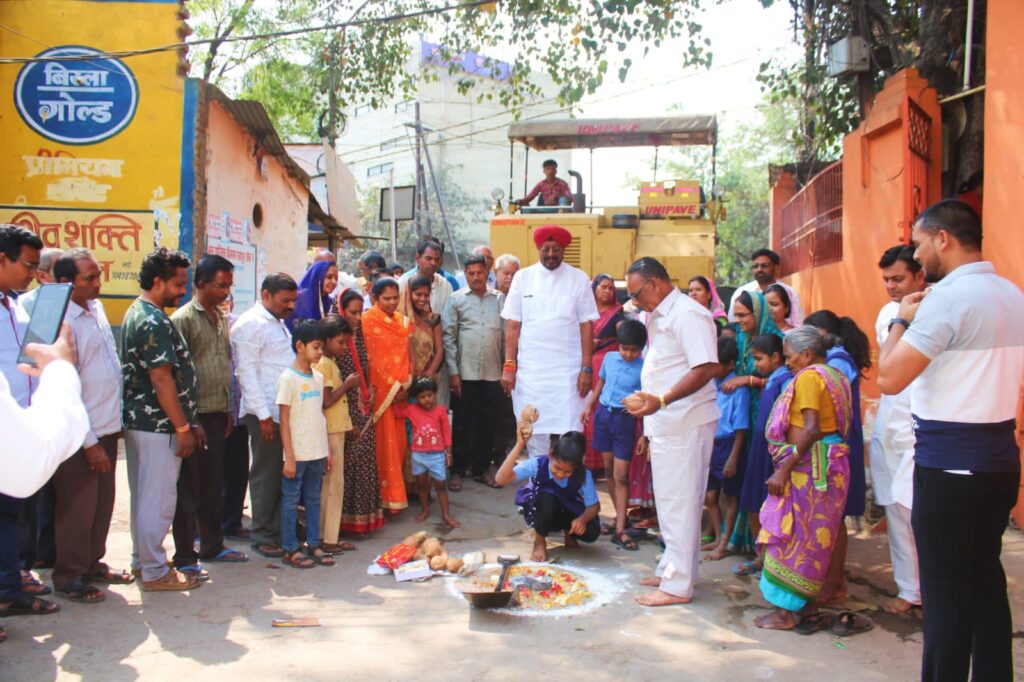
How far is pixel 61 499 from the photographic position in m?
4.12

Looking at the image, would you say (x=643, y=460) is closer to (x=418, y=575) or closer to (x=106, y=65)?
(x=418, y=575)

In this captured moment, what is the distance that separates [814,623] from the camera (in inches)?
152

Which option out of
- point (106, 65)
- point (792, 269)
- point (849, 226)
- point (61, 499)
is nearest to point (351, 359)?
point (61, 499)

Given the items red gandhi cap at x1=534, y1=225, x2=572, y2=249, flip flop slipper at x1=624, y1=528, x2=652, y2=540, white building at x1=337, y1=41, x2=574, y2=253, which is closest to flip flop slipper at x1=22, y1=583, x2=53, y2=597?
flip flop slipper at x1=624, y1=528, x2=652, y2=540

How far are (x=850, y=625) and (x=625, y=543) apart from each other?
1.64m

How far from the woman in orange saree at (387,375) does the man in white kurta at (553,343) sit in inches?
30.6

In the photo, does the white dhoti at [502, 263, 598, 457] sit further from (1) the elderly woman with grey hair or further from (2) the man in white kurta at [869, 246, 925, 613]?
(2) the man in white kurta at [869, 246, 925, 613]

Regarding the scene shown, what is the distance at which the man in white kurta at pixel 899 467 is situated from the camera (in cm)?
401

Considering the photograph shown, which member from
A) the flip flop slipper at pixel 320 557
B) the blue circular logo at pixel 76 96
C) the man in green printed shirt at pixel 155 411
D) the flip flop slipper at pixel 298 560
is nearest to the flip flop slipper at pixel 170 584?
the man in green printed shirt at pixel 155 411

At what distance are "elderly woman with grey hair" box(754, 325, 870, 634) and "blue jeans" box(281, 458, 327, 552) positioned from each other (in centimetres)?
260

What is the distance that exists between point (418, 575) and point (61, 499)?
6.24 ft

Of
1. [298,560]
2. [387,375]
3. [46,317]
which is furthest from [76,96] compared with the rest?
[46,317]

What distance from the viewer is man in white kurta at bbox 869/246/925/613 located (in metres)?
4.01

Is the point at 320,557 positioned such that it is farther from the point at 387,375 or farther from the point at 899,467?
the point at 899,467
